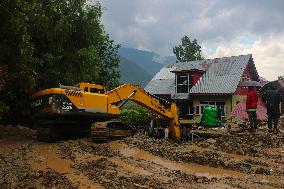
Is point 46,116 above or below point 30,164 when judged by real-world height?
above

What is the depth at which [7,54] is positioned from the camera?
13773mm

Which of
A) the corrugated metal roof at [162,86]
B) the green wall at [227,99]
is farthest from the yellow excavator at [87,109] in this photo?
the corrugated metal roof at [162,86]

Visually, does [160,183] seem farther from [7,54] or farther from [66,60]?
[66,60]

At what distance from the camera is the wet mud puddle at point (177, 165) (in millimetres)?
9695

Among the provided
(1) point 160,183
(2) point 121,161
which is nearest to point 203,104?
(2) point 121,161

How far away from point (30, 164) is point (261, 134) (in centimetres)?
909

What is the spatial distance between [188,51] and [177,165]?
53.1 meters

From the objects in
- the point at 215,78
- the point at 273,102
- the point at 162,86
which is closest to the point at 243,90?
the point at 215,78

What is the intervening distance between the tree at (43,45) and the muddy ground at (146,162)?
2.58 m

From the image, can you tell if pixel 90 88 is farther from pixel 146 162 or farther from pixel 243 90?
pixel 243 90

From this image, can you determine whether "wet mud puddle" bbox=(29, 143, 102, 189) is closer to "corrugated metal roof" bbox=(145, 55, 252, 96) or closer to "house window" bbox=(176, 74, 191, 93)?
"corrugated metal roof" bbox=(145, 55, 252, 96)

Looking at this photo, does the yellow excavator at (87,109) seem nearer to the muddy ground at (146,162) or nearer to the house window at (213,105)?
the muddy ground at (146,162)

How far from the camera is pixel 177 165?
10.8 m

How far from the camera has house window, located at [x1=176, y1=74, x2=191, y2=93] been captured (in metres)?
33.6
